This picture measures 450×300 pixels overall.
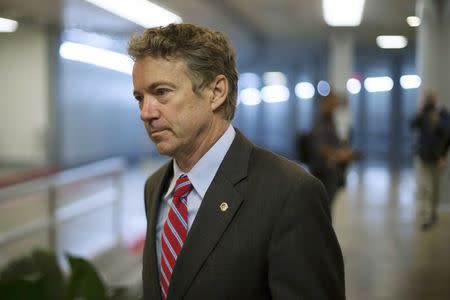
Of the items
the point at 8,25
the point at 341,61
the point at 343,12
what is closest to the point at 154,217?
the point at 8,25

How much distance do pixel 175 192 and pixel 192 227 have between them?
0.45 ft

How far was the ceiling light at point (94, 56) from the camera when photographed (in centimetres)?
621

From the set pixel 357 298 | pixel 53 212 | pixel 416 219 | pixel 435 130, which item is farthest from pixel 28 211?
pixel 416 219

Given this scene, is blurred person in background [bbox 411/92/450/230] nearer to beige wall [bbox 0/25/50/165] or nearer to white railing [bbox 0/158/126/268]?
white railing [bbox 0/158/126/268]

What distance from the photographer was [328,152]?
557 centimetres

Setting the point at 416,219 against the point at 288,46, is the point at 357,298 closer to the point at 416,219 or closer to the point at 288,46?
the point at 416,219

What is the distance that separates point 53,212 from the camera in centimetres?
554

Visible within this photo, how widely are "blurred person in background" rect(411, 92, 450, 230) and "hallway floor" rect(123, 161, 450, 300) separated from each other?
248 mm

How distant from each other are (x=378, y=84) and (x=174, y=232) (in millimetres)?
21441

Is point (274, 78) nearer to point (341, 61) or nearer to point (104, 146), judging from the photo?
point (341, 61)

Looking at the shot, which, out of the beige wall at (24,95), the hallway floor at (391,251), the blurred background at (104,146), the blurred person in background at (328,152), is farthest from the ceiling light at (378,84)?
the beige wall at (24,95)

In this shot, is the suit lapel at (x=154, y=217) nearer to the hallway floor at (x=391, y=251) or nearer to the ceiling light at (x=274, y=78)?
the hallway floor at (x=391, y=251)

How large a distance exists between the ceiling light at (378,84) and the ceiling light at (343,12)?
7440 mm

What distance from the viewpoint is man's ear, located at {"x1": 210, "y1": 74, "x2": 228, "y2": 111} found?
1452 mm
